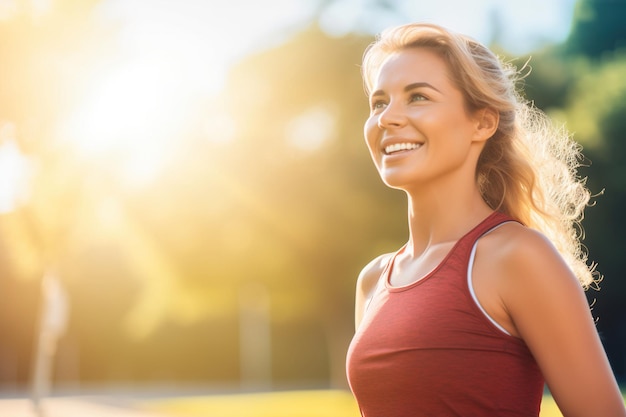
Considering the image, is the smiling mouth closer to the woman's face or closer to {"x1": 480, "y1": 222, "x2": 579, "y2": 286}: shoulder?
the woman's face

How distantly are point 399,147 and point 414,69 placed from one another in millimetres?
235

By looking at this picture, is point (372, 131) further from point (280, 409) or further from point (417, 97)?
point (280, 409)

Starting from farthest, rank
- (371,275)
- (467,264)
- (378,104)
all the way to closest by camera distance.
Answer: (371,275), (378,104), (467,264)

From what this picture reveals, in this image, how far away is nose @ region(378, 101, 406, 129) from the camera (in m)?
2.78

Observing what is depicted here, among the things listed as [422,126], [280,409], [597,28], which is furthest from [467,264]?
[597,28]

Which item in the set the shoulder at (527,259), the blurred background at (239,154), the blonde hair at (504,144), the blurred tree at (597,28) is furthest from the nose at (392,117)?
the blurred tree at (597,28)

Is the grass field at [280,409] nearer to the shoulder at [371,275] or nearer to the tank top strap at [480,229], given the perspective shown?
the shoulder at [371,275]

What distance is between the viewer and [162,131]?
21.9m

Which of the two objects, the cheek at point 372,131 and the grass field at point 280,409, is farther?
the grass field at point 280,409

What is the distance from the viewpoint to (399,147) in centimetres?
279

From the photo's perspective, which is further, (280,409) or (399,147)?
(280,409)

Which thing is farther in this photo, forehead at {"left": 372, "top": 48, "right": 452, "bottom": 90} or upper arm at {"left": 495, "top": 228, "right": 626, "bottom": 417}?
forehead at {"left": 372, "top": 48, "right": 452, "bottom": 90}

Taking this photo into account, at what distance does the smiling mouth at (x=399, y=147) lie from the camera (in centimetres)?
277

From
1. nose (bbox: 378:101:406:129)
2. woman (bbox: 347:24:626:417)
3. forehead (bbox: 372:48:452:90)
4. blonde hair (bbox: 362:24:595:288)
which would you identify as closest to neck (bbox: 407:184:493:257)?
woman (bbox: 347:24:626:417)
